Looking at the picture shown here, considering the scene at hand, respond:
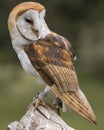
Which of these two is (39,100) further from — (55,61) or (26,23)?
(26,23)

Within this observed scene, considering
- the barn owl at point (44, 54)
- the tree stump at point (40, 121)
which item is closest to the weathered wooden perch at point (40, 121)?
the tree stump at point (40, 121)

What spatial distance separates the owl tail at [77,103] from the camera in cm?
527

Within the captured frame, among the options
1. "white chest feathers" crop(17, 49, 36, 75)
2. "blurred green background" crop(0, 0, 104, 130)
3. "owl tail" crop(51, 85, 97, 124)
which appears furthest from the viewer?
"blurred green background" crop(0, 0, 104, 130)

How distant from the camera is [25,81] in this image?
15.6 meters

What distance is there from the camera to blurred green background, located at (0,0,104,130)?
50.2ft

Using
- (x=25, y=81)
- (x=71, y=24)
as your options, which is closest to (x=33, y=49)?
(x=25, y=81)

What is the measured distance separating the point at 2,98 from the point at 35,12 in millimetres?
10424

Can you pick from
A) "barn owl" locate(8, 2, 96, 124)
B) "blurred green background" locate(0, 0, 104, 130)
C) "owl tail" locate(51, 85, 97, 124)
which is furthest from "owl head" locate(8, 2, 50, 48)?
"blurred green background" locate(0, 0, 104, 130)

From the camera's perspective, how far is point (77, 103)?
5301 mm

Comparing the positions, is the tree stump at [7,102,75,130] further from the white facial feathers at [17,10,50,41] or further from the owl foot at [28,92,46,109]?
the white facial feathers at [17,10,50,41]

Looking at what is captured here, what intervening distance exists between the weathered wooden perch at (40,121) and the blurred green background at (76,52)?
28.1ft

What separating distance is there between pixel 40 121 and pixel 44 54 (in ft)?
1.08

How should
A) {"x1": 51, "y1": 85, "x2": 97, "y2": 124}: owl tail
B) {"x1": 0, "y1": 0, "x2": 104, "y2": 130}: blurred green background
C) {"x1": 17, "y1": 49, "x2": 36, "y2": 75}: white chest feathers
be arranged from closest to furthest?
{"x1": 51, "y1": 85, "x2": 97, "y2": 124}: owl tail → {"x1": 17, "y1": 49, "x2": 36, "y2": 75}: white chest feathers → {"x1": 0, "y1": 0, "x2": 104, "y2": 130}: blurred green background

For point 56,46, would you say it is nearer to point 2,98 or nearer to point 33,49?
point 33,49
